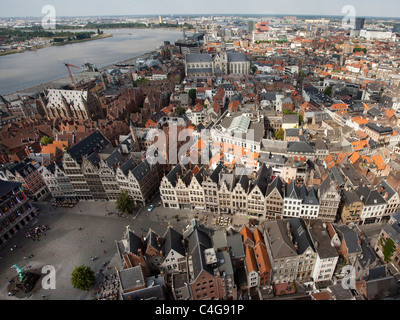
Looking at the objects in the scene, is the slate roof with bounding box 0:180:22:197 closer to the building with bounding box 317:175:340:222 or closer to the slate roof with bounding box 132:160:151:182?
the slate roof with bounding box 132:160:151:182

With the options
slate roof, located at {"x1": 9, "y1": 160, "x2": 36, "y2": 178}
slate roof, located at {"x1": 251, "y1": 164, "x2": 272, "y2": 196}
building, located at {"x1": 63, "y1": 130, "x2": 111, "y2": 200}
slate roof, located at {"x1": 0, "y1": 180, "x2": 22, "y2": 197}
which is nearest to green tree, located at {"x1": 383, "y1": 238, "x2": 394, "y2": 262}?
slate roof, located at {"x1": 251, "y1": 164, "x2": 272, "y2": 196}

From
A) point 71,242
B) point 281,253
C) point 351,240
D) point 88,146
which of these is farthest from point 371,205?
point 88,146

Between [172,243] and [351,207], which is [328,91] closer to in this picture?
[351,207]

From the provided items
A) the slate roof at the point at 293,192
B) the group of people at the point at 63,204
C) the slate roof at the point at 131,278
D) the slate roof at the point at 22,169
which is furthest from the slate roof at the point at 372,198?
the slate roof at the point at 22,169

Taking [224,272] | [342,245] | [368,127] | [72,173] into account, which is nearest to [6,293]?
[72,173]

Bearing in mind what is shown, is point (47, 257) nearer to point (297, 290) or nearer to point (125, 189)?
point (125, 189)
